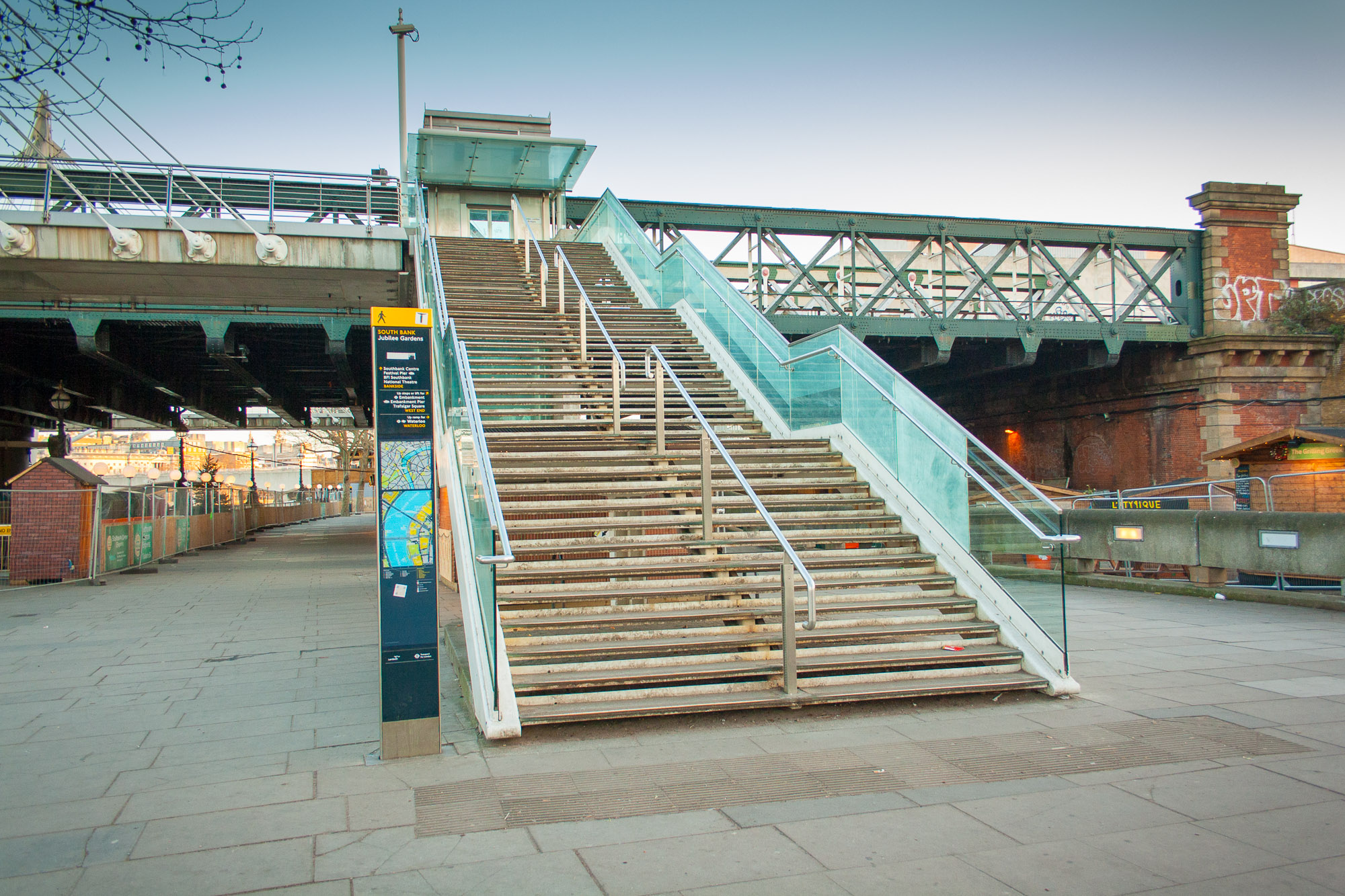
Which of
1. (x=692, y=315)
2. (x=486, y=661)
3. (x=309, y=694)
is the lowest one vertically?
(x=309, y=694)

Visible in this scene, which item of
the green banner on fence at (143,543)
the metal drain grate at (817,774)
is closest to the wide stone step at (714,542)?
the metal drain grate at (817,774)

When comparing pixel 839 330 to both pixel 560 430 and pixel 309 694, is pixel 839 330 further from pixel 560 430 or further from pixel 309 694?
pixel 309 694

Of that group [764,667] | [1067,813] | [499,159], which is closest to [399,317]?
[764,667]

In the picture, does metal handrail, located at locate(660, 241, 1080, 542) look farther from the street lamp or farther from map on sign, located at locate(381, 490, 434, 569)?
the street lamp

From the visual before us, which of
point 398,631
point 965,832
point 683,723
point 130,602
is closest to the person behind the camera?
point 965,832

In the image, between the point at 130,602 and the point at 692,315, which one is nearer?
the point at 130,602

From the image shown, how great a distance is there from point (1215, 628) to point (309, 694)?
878cm

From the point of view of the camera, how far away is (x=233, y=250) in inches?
802

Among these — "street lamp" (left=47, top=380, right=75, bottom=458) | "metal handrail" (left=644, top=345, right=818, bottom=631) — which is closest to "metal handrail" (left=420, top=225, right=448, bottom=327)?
"metal handrail" (left=644, top=345, right=818, bottom=631)

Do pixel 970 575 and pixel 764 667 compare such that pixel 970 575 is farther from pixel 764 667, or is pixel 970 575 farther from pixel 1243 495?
pixel 1243 495

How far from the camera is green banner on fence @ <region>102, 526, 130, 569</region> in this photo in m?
17.7

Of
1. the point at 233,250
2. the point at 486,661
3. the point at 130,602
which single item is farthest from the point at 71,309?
the point at 486,661

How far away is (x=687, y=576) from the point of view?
793 centimetres

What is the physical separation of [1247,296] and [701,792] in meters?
28.8
